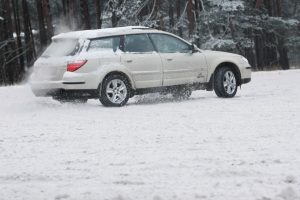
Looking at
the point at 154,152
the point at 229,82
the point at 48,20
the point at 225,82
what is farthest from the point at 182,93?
the point at 48,20

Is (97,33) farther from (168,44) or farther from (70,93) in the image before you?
(168,44)

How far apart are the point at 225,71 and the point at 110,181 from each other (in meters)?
8.99

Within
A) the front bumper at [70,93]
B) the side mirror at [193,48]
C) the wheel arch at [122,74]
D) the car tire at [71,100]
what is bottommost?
the car tire at [71,100]

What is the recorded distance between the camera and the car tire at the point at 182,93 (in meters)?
13.9

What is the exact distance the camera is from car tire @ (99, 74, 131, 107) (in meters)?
12.6

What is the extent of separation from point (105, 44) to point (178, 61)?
1.85 m

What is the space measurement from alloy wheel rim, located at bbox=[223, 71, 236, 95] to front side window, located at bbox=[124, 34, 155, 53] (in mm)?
2044

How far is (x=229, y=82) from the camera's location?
47.2ft

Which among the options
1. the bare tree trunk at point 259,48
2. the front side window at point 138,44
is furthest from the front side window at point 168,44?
the bare tree trunk at point 259,48

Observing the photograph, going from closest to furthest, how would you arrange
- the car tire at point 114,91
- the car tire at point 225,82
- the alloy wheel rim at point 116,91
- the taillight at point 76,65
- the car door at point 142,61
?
the taillight at point 76,65, the car tire at point 114,91, the alloy wheel rim at point 116,91, the car door at point 142,61, the car tire at point 225,82

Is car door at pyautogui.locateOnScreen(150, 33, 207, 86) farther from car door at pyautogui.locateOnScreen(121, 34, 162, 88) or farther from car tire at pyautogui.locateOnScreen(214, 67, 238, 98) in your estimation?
car tire at pyautogui.locateOnScreen(214, 67, 238, 98)

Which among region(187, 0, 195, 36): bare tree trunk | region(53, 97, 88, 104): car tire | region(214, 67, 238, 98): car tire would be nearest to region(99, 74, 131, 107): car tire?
region(53, 97, 88, 104): car tire

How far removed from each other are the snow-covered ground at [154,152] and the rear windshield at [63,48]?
1230 mm

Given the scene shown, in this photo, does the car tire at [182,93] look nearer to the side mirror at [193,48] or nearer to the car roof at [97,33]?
the side mirror at [193,48]
